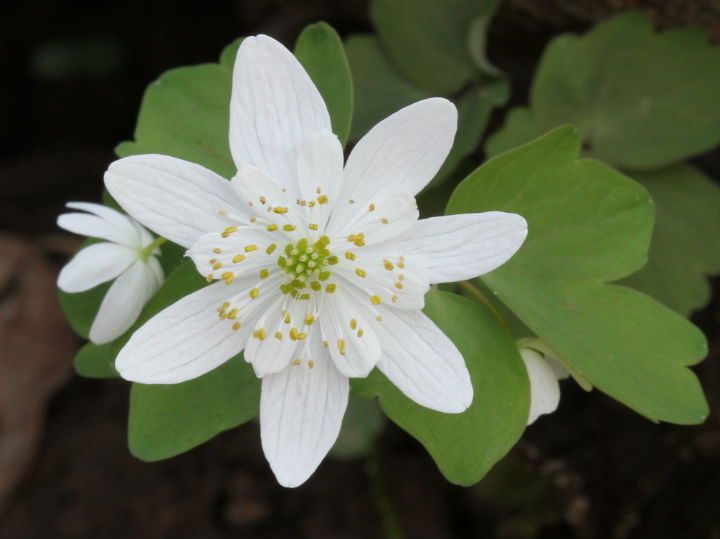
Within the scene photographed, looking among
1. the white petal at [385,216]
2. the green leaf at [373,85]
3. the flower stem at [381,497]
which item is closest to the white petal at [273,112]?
the white petal at [385,216]

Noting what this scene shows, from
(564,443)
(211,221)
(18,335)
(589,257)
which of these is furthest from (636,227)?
(18,335)

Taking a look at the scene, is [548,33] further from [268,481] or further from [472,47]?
[268,481]

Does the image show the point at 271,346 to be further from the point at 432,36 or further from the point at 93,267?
the point at 432,36

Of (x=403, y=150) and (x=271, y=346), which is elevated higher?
(x=403, y=150)

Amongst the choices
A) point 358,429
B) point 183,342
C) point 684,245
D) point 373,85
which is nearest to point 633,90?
point 684,245

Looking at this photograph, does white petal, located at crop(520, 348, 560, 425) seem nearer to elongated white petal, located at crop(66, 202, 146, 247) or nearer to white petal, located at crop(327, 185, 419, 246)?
white petal, located at crop(327, 185, 419, 246)

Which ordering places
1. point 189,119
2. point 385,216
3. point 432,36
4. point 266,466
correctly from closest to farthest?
point 385,216 → point 189,119 → point 432,36 → point 266,466

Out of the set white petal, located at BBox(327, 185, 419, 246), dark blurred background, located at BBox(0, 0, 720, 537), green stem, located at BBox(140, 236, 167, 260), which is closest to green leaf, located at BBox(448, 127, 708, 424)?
white petal, located at BBox(327, 185, 419, 246)
